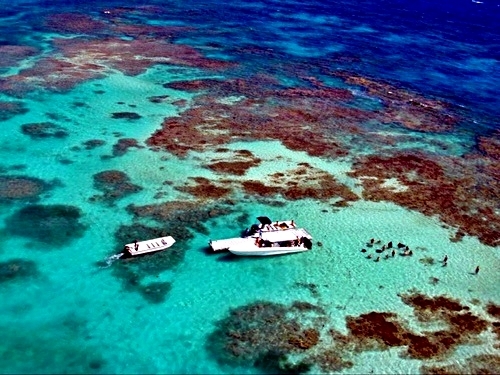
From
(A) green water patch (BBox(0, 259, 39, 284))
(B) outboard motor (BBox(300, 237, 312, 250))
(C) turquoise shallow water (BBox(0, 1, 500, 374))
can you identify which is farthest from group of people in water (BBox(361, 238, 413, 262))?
(A) green water patch (BBox(0, 259, 39, 284))

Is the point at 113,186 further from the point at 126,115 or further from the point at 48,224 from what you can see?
the point at 126,115

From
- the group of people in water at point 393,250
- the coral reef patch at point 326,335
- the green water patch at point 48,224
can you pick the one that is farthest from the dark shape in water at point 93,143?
the group of people in water at point 393,250

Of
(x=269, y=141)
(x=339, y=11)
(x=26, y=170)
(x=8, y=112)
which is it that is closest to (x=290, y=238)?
(x=269, y=141)

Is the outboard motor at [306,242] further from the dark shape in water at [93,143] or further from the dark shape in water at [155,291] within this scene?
the dark shape in water at [93,143]

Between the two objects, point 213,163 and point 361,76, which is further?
point 361,76

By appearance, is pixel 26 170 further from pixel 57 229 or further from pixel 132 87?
pixel 132 87

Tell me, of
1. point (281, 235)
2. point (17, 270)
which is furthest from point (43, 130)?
point (281, 235)
